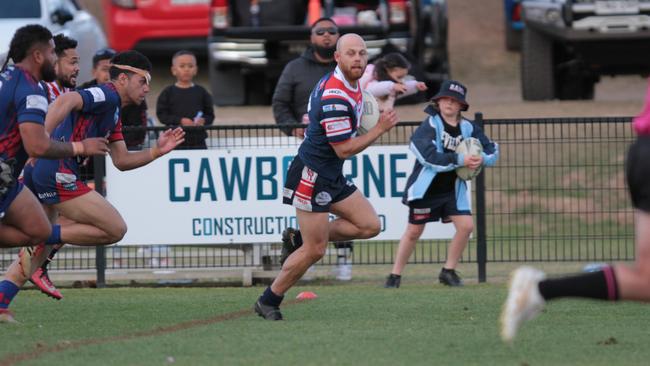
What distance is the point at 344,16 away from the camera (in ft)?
68.3

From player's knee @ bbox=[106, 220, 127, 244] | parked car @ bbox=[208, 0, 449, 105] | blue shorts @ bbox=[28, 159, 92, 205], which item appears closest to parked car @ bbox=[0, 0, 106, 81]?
parked car @ bbox=[208, 0, 449, 105]

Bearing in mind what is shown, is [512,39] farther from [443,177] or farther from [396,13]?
[443,177]

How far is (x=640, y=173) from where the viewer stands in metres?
7.00

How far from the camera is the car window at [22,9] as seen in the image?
18.8 m

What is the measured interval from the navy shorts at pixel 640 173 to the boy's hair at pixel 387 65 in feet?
20.0

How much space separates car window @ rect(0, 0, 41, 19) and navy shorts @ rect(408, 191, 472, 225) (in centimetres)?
797

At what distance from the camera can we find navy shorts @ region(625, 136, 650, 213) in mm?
6992

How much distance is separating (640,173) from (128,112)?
774 cm

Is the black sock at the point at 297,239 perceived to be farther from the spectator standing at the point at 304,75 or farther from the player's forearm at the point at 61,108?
the spectator standing at the point at 304,75

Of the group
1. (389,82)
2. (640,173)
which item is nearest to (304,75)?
(389,82)

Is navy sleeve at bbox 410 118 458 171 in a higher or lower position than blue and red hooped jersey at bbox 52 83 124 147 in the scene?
lower

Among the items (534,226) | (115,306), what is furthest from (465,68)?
(115,306)

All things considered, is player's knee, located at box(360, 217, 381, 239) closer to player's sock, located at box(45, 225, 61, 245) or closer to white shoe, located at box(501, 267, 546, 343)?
player's sock, located at box(45, 225, 61, 245)

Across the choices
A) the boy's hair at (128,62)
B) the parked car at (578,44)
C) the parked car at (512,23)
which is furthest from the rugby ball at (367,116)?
the parked car at (512,23)
